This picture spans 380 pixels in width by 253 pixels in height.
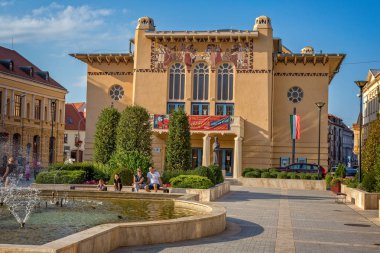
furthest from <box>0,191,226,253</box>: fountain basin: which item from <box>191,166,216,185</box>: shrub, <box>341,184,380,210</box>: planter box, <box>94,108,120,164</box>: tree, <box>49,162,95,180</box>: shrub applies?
<box>94,108,120,164</box>: tree

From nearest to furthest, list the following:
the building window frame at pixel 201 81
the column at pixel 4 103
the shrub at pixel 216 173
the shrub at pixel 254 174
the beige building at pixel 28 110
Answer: the shrub at pixel 216 173
the shrub at pixel 254 174
the building window frame at pixel 201 81
the column at pixel 4 103
the beige building at pixel 28 110

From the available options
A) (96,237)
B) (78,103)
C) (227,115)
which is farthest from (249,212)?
(78,103)

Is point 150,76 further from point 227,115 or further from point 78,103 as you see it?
point 78,103

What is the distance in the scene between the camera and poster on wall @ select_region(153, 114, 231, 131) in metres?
47.8

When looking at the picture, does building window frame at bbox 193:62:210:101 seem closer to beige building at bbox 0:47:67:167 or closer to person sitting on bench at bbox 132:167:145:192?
beige building at bbox 0:47:67:167

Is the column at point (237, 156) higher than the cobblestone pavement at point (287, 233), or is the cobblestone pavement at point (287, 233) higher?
the column at point (237, 156)

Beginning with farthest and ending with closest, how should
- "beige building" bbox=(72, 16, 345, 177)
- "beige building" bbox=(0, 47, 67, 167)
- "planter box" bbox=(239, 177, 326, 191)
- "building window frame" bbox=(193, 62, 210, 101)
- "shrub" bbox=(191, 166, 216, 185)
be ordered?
"beige building" bbox=(0, 47, 67, 167) → "building window frame" bbox=(193, 62, 210, 101) → "beige building" bbox=(72, 16, 345, 177) → "planter box" bbox=(239, 177, 326, 191) → "shrub" bbox=(191, 166, 216, 185)

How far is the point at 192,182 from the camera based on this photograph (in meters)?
26.4

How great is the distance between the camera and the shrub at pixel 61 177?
89.4 feet

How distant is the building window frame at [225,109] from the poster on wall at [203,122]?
283 cm

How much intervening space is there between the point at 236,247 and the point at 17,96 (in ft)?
159

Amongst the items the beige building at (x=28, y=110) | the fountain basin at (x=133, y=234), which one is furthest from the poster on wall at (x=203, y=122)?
the fountain basin at (x=133, y=234)

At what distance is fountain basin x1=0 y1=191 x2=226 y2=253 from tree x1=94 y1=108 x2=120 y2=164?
19515mm

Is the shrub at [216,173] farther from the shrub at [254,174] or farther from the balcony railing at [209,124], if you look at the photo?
the balcony railing at [209,124]
